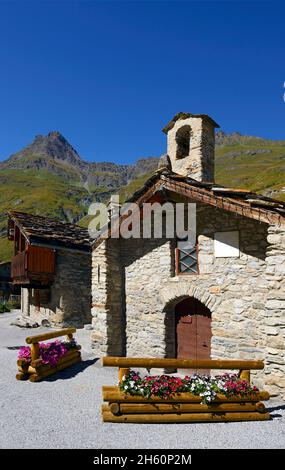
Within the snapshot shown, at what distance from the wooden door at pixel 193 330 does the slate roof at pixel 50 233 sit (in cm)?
1046

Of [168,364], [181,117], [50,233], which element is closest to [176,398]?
[168,364]

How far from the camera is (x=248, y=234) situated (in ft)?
28.6

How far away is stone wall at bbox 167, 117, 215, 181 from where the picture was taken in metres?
12.1

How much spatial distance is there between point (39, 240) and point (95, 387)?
11.0 metres

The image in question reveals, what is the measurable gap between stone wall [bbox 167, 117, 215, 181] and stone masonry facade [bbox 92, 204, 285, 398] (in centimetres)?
296

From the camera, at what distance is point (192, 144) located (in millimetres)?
12398

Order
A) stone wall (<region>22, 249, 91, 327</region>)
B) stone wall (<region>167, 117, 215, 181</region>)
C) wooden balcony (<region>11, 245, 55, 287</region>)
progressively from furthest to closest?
stone wall (<region>22, 249, 91, 327</region>)
wooden balcony (<region>11, 245, 55, 287</region>)
stone wall (<region>167, 117, 215, 181</region>)

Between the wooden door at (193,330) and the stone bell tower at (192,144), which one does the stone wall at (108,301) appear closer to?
the wooden door at (193,330)

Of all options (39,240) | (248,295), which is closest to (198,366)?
(248,295)

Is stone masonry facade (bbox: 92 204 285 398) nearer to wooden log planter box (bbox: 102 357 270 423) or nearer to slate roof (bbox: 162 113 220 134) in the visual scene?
wooden log planter box (bbox: 102 357 270 423)

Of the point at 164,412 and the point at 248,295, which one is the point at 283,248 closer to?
the point at 248,295

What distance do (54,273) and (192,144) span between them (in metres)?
11.4

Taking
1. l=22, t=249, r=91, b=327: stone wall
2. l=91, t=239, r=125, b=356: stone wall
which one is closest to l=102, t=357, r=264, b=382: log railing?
l=91, t=239, r=125, b=356: stone wall

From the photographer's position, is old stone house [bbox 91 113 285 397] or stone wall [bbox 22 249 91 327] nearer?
old stone house [bbox 91 113 285 397]
